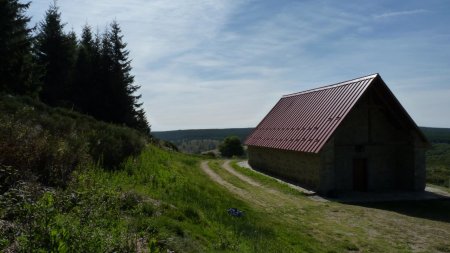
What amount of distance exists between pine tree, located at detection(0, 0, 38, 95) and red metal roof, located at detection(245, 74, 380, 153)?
46.2ft

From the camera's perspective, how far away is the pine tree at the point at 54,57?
29500 mm

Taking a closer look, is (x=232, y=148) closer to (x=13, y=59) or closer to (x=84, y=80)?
(x=84, y=80)

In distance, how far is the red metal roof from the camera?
18.3 metres

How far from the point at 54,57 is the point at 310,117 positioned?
20.3 meters

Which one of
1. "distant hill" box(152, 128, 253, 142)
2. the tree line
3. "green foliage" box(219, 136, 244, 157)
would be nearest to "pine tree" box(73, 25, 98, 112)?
the tree line

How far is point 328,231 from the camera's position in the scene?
10703mm

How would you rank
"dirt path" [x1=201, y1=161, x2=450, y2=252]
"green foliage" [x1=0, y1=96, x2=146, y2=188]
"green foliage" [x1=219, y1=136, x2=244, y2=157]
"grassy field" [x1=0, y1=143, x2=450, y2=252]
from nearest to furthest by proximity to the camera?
"grassy field" [x1=0, y1=143, x2=450, y2=252] < "green foliage" [x1=0, y1=96, x2=146, y2=188] < "dirt path" [x1=201, y1=161, x2=450, y2=252] < "green foliage" [x1=219, y1=136, x2=244, y2=157]

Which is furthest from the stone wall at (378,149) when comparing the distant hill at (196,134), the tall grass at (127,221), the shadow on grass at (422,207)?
the distant hill at (196,134)

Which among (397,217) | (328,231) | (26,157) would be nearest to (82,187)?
(26,157)

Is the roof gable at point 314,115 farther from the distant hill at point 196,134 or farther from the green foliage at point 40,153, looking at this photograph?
the distant hill at point 196,134

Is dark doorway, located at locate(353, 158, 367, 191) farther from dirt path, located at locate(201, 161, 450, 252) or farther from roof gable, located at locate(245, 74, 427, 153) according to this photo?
dirt path, located at locate(201, 161, 450, 252)

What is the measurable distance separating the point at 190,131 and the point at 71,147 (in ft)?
489

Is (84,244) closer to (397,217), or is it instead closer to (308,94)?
(397,217)

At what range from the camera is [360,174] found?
1973 cm
